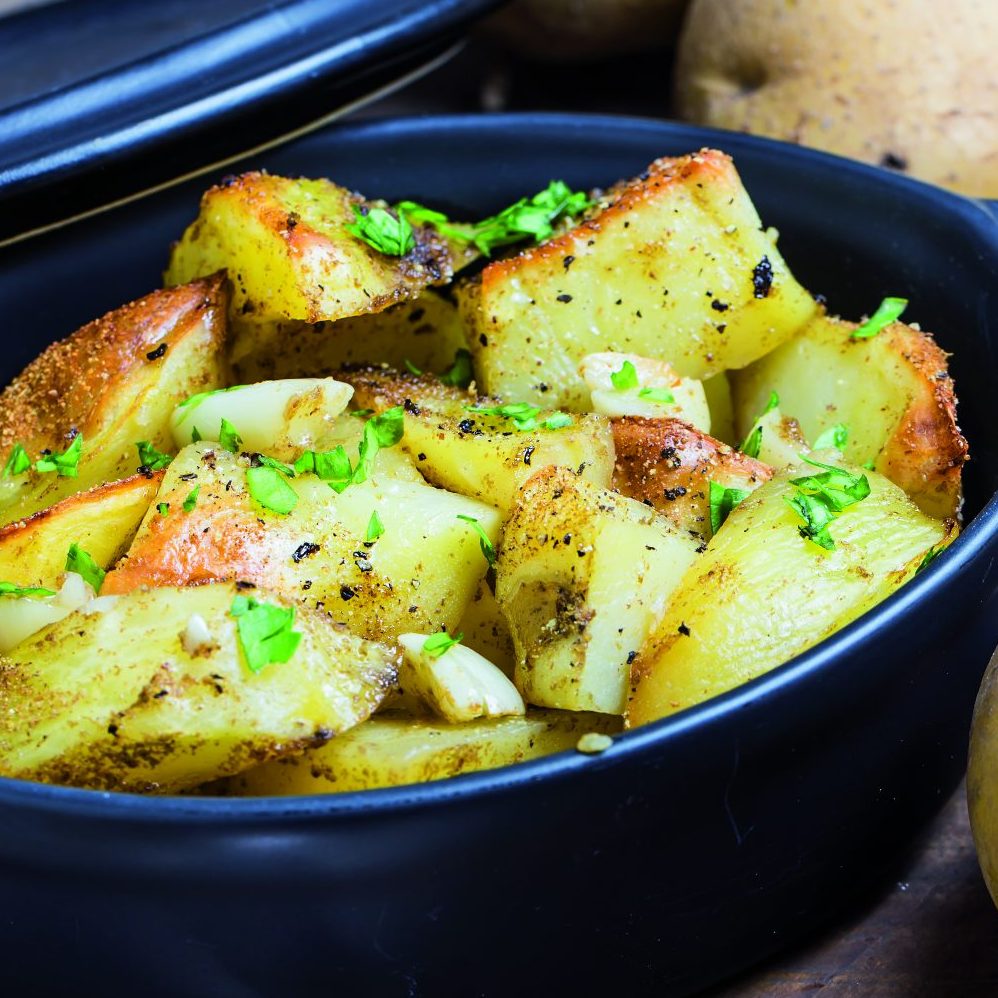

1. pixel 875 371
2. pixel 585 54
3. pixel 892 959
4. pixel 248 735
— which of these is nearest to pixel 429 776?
pixel 248 735

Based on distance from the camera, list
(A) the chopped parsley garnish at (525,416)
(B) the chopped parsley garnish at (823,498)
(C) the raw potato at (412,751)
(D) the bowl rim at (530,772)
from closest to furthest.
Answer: (D) the bowl rim at (530,772) → (C) the raw potato at (412,751) → (B) the chopped parsley garnish at (823,498) → (A) the chopped parsley garnish at (525,416)

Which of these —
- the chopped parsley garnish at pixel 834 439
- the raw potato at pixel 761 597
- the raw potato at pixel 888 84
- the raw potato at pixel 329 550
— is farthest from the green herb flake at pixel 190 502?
the raw potato at pixel 888 84

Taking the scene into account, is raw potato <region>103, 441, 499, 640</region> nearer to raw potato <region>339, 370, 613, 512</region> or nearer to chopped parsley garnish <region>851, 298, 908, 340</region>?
raw potato <region>339, 370, 613, 512</region>

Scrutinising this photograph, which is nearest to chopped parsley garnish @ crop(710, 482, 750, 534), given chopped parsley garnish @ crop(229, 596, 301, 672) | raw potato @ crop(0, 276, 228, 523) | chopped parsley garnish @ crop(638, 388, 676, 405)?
chopped parsley garnish @ crop(638, 388, 676, 405)

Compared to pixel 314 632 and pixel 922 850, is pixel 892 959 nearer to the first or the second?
pixel 922 850

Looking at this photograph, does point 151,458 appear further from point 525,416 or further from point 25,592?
point 525,416

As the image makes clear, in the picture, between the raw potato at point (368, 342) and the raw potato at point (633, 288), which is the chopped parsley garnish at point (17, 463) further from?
the raw potato at point (633, 288)

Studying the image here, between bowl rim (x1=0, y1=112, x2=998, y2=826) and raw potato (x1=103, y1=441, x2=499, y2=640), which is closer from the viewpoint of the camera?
bowl rim (x1=0, y1=112, x2=998, y2=826)
